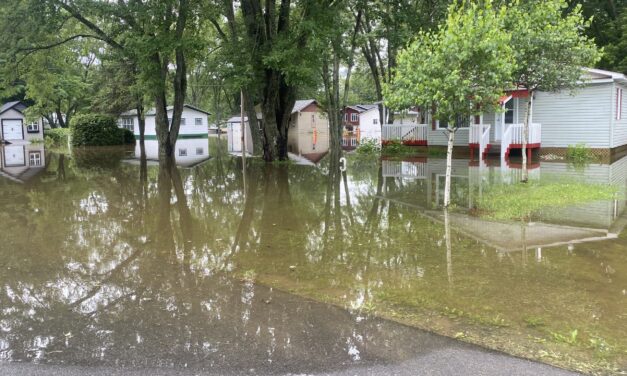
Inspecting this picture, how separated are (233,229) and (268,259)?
217 cm

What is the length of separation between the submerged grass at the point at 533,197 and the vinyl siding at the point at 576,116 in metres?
8.86

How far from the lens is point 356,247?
757 cm

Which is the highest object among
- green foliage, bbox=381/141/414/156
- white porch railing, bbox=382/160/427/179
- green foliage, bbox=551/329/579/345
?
green foliage, bbox=381/141/414/156

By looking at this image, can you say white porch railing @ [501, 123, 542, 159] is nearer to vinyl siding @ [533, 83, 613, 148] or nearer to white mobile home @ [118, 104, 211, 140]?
vinyl siding @ [533, 83, 613, 148]

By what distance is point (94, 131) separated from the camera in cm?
3959

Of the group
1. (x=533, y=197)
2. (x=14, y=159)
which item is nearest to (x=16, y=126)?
(x=14, y=159)

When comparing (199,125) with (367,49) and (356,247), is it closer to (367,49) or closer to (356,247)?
(367,49)

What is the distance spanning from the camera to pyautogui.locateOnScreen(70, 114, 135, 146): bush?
39219mm

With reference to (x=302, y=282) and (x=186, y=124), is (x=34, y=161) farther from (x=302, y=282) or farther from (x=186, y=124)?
(x=186, y=124)

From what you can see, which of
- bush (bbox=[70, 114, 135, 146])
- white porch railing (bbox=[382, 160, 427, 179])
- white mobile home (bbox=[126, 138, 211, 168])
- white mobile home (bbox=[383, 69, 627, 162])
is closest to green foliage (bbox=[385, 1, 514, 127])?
white porch railing (bbox=[382, 160, 427, 179])

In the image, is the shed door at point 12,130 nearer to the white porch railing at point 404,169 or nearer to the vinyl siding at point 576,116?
the white porch railing at point 404,169

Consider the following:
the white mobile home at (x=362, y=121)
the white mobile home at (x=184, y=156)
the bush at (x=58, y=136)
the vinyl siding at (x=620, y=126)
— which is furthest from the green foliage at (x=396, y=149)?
the bush at (x=58, y=136)

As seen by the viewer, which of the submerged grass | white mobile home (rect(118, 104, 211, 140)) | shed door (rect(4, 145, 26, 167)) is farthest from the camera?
white mobile home (rect(118, 104, 211, 140))

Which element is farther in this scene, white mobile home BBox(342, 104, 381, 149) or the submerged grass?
white mobile home BBox(342, 104, 381, 149)
